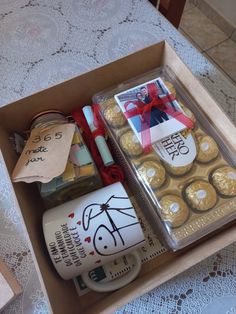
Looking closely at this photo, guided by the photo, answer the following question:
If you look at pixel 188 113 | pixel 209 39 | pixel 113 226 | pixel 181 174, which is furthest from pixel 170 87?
pixel 209 39

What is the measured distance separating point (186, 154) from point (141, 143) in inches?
2.9

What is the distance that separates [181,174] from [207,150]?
56mm

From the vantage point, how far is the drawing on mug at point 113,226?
0.45 m

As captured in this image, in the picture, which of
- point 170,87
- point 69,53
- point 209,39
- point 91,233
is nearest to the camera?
point 91,233

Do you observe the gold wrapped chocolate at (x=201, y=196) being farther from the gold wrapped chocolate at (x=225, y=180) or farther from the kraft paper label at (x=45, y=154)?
the kraft paper label at (x=45, y=154)

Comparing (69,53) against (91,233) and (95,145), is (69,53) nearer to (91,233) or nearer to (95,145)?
(95,145)

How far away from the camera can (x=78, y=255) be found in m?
0.45

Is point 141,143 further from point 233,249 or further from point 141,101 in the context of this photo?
point 233,249

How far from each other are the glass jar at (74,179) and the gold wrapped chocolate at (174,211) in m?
0.12

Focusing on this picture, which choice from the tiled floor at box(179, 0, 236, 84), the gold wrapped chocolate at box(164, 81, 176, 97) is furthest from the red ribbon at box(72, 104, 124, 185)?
the tiled floor at box(179, 0, 236, 84)

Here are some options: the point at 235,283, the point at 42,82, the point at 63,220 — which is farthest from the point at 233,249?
the point at 42,82

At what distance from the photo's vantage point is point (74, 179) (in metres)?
0.49

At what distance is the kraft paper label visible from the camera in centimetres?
47

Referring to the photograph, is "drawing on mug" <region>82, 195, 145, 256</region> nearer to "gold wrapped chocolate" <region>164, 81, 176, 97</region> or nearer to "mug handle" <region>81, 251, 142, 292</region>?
"mug handle" <region>81, 251, 142, 292</region>
